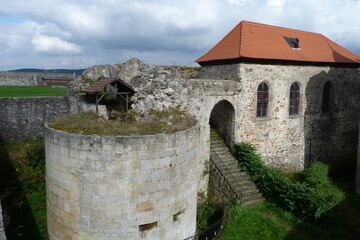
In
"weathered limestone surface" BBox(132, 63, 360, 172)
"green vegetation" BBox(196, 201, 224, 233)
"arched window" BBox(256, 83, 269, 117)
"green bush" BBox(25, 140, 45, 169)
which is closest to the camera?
"green vegetation" BBox(196, 201, 224, 233)

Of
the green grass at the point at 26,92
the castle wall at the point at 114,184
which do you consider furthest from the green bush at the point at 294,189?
the green grass at the point at 26,92

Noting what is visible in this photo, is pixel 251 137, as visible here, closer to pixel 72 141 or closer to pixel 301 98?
pixel 301 98

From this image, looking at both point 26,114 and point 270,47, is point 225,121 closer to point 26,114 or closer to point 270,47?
point 270,47

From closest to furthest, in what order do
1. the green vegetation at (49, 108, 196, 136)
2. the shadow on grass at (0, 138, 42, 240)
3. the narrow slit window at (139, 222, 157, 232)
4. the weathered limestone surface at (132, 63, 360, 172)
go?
the green vegetation at (49, 108, 196, 136)
the narrow slit window at (139, 222, 157, 232)
the shadow on grass at (0, 138, 42, 240)
the weathered limestone surface at (132, 63, 360, 172)

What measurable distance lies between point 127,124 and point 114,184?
5.52ft

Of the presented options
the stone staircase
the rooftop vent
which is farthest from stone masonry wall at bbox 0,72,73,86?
the rooftop vent

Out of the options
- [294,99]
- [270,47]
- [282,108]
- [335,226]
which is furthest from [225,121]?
[335,226]

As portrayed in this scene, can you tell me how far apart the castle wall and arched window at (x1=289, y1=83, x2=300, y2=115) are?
415 inches

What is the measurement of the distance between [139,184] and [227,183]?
6423 millimetres

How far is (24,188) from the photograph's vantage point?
12.5m

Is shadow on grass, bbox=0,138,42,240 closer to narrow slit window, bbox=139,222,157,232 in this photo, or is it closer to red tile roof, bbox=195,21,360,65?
narrow slit window, bbox=139,222,157,232

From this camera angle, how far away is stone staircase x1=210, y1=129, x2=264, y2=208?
1257 centimetres

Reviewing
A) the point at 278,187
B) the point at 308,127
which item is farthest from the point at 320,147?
the point at 278,187

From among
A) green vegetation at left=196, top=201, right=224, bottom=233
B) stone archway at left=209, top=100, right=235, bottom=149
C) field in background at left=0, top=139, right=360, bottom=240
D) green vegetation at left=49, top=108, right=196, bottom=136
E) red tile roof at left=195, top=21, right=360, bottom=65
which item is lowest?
green vegetation at left=196, top=201, right=224, bottom=233
